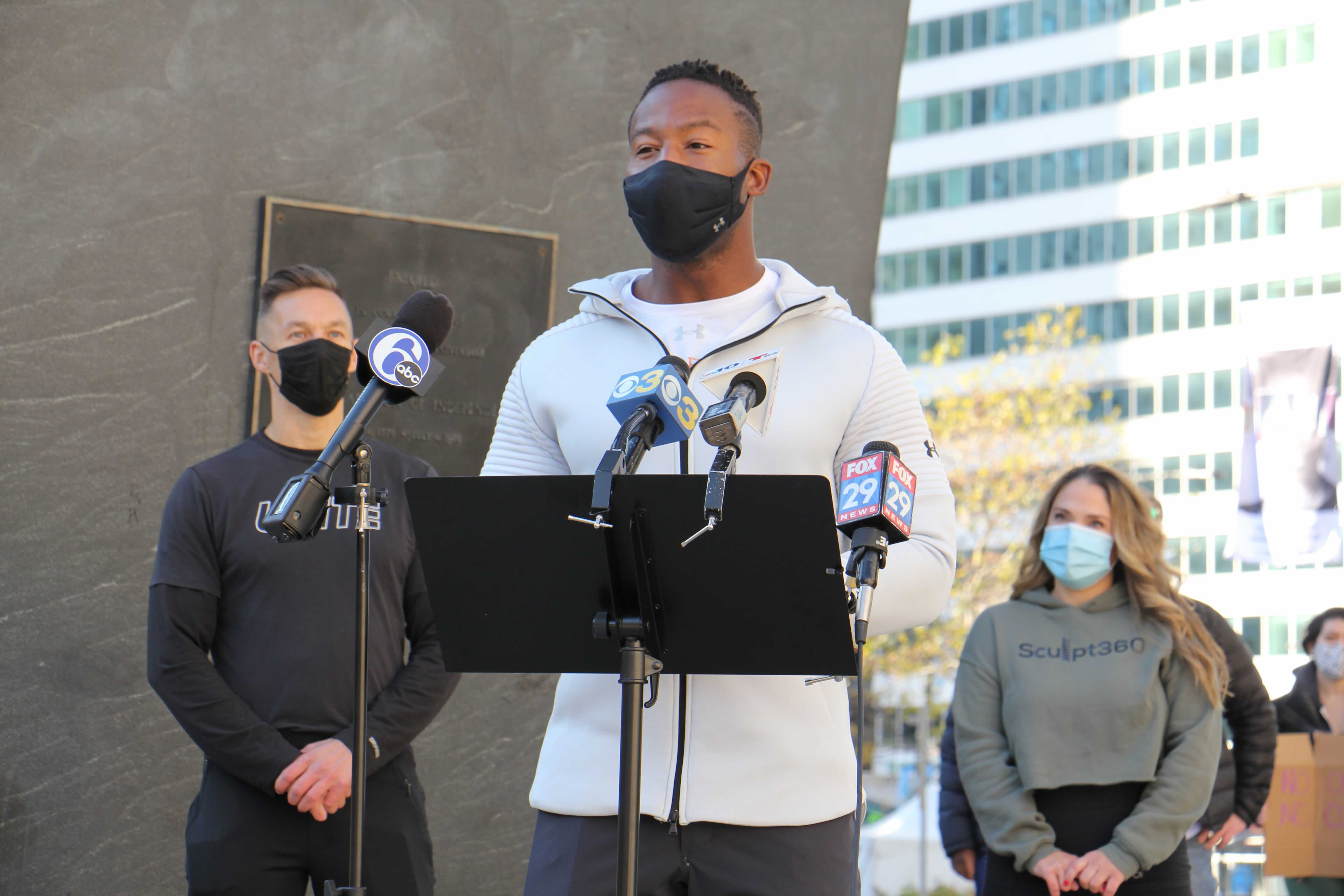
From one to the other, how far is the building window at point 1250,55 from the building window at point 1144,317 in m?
8.45

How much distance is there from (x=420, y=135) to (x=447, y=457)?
1.30 meters

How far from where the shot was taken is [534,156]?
239 inches

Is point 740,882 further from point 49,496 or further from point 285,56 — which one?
point 285,56

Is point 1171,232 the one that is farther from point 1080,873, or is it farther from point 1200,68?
point 1080,873

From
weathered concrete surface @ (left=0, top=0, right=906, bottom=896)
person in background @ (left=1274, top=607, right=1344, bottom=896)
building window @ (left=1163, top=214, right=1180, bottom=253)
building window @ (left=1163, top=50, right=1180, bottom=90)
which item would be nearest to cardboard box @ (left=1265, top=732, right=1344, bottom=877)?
person in background @ (left=1274, top=607, right=1344, bottom=896)

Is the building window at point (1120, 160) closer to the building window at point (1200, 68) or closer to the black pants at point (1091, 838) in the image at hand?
the building window at point (1200, 68)

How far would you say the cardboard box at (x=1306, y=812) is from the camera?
710cm

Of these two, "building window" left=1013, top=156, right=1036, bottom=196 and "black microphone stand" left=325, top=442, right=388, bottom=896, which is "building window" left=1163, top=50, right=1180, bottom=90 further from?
"black microphone stand" left=325, top=442, right=388, bottom=896

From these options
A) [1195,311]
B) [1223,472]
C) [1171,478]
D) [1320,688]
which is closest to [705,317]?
[1320,688]

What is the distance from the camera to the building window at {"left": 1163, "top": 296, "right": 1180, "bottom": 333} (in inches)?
2036

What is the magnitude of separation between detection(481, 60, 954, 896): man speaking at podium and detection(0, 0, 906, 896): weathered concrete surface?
106 inches

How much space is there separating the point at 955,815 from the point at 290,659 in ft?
9.15

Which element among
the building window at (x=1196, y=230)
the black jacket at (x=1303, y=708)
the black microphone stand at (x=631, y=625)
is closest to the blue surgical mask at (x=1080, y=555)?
the black jacket at (x=1303, y=708)

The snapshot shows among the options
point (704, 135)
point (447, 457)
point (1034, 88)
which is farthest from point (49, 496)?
point (1034, 88)
